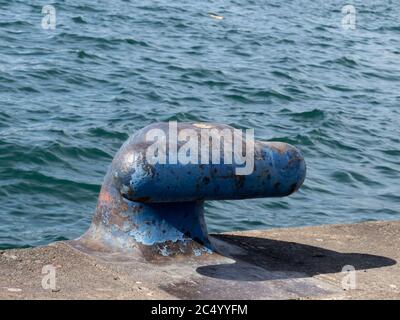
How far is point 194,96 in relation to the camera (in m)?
13.0

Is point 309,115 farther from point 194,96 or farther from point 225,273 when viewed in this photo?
point 225,273

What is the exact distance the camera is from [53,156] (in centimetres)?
993

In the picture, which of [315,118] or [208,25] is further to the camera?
[208,25]

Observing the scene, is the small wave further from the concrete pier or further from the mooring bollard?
the mooring bollard

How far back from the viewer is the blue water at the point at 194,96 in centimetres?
918

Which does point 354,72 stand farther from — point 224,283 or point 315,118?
point 224,283

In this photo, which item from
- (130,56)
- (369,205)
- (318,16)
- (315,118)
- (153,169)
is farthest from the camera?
(318,16)

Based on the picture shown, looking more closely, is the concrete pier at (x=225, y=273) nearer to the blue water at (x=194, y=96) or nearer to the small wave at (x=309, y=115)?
the blue water at (x=194, y=96)

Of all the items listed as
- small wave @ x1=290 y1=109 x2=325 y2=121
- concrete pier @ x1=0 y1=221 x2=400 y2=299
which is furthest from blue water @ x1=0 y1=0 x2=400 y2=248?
concrete pier @ x1=0 y1=221 x2=400 y2=299

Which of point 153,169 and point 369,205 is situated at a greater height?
point 153,169

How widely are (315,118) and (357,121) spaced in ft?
1.91

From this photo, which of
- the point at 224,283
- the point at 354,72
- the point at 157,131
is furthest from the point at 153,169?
the point at 354,72

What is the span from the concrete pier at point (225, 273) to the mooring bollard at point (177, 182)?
11cm

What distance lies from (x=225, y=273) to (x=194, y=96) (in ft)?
27.1
